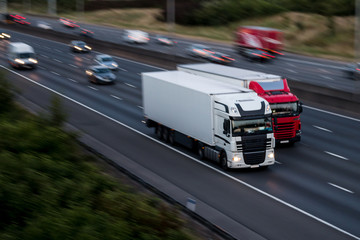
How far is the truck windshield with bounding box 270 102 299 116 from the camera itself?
2862 cm

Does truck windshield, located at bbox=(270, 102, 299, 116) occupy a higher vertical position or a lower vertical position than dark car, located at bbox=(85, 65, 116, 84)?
higher

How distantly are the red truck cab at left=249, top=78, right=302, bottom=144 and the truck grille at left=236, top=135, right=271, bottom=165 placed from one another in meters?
3.61

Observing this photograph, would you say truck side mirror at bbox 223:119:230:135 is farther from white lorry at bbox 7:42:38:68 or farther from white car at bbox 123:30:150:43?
white car at bbox 123:30:150:43

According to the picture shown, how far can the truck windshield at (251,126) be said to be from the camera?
2481cm

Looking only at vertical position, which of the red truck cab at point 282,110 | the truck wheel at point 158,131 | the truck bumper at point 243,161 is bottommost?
the truck wheel at point 158,131

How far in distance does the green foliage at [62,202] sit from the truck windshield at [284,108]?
34.9ft

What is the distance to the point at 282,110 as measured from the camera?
28781 mm

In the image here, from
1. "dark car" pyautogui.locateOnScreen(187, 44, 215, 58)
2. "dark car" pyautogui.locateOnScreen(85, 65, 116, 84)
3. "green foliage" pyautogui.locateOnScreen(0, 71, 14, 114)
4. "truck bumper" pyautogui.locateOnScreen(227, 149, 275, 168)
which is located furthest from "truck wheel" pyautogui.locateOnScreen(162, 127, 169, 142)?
"dark car" pyautogui.locateOnScreen(187, 44, 215, 58)

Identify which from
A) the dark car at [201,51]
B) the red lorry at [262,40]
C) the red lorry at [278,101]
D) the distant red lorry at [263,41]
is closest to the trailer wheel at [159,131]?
the red lorry at [278,101]

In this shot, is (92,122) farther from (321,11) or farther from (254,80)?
(321,11)

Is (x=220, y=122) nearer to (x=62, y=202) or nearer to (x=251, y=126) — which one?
(x=251, y=126)

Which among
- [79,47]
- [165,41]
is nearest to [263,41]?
[165,41]

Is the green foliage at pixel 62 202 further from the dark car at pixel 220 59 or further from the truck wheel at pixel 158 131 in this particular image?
the dark car at pixel 220 59

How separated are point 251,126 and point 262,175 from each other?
2062mm
